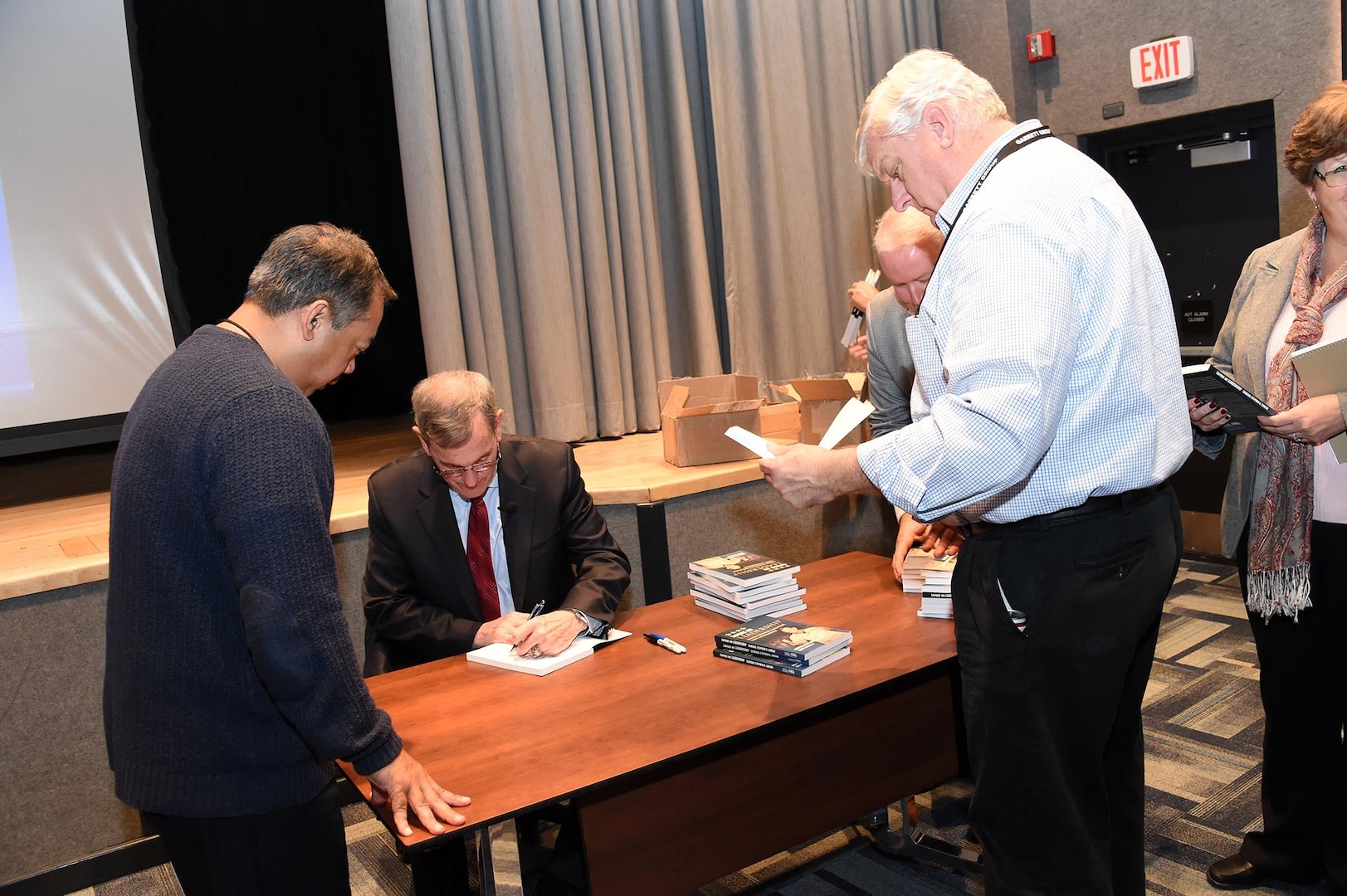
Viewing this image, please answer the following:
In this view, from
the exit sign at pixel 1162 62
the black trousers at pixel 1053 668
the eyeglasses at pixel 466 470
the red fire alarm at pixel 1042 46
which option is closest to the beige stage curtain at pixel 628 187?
the red fire alarm at pixel 1042 46

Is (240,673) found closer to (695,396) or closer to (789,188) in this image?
(695,396)

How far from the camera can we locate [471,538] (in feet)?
9.26

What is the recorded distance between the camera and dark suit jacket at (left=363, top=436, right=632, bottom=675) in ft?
8.96

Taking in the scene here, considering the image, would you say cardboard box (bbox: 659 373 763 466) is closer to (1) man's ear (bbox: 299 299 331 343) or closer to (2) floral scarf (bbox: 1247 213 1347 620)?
(2) floral scarf (bbox: 1247 213 1347 620)

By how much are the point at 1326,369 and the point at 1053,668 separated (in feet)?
3.39

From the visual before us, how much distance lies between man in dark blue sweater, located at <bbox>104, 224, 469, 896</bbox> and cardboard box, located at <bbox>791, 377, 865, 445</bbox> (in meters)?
2.30

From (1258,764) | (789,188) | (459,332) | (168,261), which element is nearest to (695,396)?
(459,332)

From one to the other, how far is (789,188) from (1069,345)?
145 inches

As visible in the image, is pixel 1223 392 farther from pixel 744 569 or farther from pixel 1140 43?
pixel 1140 43

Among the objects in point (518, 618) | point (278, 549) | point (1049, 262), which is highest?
point (1049, 262)

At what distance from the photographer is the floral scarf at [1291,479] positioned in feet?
7.55

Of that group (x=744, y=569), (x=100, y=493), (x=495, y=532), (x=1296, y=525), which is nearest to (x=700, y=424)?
(x=495, y=532)

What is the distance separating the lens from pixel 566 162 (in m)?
4.41

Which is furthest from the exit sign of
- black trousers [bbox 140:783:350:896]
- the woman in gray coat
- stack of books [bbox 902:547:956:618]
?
black trousers [bbox 140:783:350:896]
